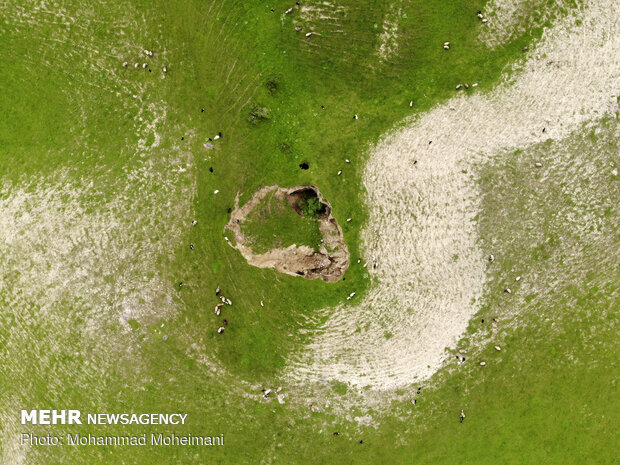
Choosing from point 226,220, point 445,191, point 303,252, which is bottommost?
point 303,252

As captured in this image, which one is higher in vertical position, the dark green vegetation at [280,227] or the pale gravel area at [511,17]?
the pale gravel area at [511,17]

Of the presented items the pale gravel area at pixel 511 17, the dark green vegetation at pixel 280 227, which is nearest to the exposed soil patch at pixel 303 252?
the dark green vegetation at pixel 280 227

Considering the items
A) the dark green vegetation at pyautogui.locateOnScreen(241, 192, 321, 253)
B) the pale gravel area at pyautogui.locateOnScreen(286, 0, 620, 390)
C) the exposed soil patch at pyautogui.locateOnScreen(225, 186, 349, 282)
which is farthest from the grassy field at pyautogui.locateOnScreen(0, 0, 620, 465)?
the dark green vegetation at pyautogui.locateOnScreen(241, 192, 321, 253)

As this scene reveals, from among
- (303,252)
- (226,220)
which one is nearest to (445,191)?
(303,252)

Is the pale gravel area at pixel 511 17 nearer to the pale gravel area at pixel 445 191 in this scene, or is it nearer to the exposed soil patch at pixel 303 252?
the pale gravel area at pixel 445 191

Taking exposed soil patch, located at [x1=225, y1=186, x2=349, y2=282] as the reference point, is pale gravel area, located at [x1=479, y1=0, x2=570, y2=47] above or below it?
above

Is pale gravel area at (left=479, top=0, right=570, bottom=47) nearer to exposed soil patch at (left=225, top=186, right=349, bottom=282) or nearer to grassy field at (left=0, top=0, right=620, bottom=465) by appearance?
grassy field at (left=0, top=0, right=620, bottom=465)

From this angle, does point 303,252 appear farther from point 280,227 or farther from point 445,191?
point 445,191
